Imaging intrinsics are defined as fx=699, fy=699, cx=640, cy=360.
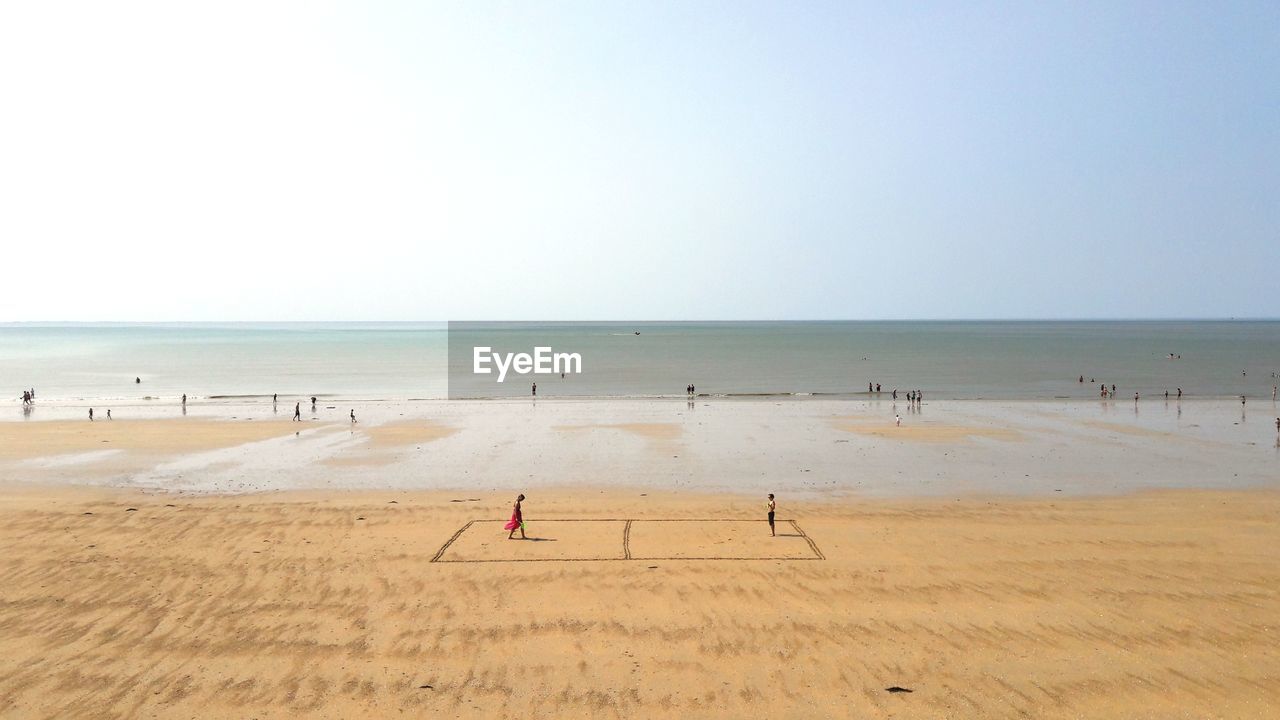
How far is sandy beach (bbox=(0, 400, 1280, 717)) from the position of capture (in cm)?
1323

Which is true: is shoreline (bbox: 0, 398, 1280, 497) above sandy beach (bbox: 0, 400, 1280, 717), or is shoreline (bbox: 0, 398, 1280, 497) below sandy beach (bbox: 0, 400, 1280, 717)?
above

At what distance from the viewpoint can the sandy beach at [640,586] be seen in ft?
43.4

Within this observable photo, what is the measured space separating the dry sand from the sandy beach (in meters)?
0.08

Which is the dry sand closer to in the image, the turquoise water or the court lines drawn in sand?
the court lines drawn in sand

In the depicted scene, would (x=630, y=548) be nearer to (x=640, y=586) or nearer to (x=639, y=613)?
(x=640, y=586)

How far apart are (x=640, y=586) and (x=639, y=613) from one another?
1.51 metres

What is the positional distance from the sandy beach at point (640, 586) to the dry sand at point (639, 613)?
0.08 meters

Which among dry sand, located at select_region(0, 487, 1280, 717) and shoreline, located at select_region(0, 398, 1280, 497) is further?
shoreline, located at select_region(0, 398, 1280, 497)

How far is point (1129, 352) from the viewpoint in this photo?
A: 138 metres


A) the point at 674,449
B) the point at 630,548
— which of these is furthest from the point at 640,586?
the point at 674,449

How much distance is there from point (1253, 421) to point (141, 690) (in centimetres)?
6239

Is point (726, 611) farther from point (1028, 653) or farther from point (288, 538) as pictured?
point (288, 538)

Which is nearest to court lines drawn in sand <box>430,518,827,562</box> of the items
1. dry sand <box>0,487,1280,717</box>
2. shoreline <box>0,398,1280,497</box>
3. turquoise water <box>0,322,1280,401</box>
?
dry sand <box>0,487,1280,717</box>

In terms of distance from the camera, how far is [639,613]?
1630cm
